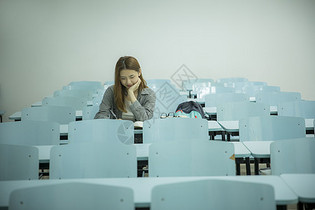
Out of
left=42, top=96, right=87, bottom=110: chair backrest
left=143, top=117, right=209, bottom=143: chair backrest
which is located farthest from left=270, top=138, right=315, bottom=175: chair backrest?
left=42, top=96, right=87, bottom=110: chair backrest

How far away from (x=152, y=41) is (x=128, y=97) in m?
4.31

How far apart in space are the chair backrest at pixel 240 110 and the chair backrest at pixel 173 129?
100 centimetres

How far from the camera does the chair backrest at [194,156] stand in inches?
79.6

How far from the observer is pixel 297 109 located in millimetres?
3656

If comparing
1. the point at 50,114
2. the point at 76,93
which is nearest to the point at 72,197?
the point at 50,114

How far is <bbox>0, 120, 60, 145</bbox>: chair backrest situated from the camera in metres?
2.65

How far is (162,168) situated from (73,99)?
273cm

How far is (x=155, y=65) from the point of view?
301 inches

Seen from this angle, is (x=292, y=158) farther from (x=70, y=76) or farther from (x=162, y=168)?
(x=70, y=76)

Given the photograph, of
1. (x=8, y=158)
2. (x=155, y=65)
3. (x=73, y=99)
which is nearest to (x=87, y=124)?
(x=8, y=158)

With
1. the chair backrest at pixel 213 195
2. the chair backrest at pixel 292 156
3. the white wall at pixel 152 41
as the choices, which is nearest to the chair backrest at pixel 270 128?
the chair backrest at pixel 292 156

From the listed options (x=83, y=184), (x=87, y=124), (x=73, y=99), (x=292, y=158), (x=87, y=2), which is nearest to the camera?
(x=83, y=184)

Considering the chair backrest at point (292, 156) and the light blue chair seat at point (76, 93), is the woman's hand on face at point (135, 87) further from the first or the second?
the light blue chair seat at point (76, 93)

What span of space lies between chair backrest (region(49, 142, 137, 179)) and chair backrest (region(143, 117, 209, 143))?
0.65 meters
